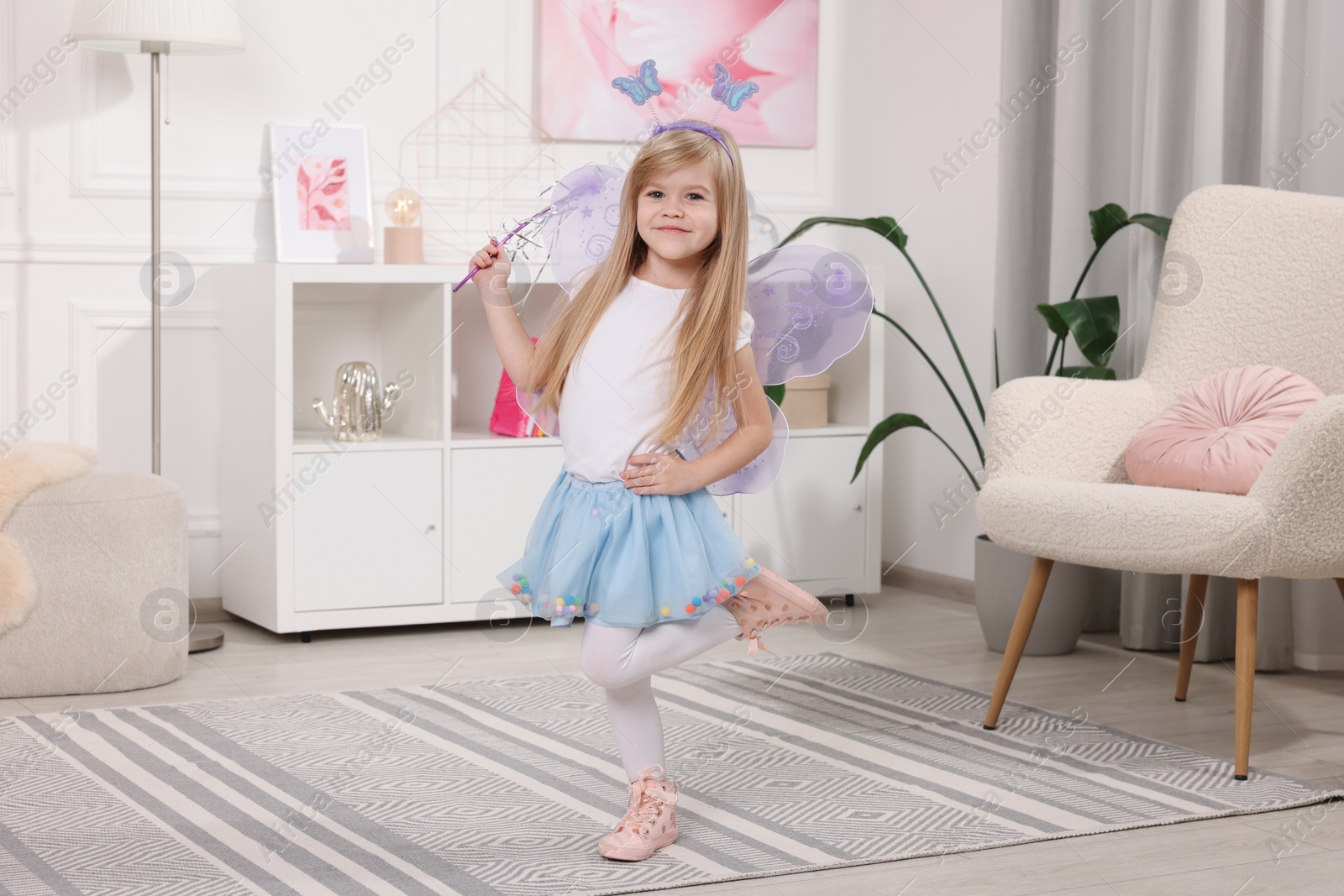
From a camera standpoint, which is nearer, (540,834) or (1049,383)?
(540,834)

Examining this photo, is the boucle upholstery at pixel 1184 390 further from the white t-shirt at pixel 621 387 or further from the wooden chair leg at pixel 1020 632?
the white t-shirt at pixel 621 387

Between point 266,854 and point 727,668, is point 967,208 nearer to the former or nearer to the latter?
point 727,668

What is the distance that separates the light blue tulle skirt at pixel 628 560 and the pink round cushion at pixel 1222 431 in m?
0.94

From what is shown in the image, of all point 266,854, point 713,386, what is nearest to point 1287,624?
point 713,386

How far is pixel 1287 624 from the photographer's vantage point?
2883 mm

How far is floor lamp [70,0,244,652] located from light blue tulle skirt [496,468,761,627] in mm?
1501

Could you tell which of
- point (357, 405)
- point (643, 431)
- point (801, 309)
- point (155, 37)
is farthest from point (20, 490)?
point (801, 309)

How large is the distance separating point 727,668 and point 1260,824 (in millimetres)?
1149

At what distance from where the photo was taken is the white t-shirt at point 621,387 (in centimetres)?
176

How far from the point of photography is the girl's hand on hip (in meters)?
1.73

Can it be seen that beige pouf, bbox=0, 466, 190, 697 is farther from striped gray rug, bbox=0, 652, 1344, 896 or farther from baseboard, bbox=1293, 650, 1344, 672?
baseboard, bbox=1293, 650, 1344, 672

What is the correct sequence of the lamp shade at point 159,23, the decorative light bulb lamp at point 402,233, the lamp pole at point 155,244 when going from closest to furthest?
the lamp shade at point 159,23, the lamp pole at point 155,244, the decorative light bulb lamp at point 402,233

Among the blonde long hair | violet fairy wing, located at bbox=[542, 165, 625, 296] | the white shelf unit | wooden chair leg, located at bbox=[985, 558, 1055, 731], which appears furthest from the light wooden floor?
violet fairy wing, located at bbox=[542, 165, 625, 296]

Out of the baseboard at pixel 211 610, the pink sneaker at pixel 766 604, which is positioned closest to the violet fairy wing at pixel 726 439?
the pink sneaker at pixel 766 604
